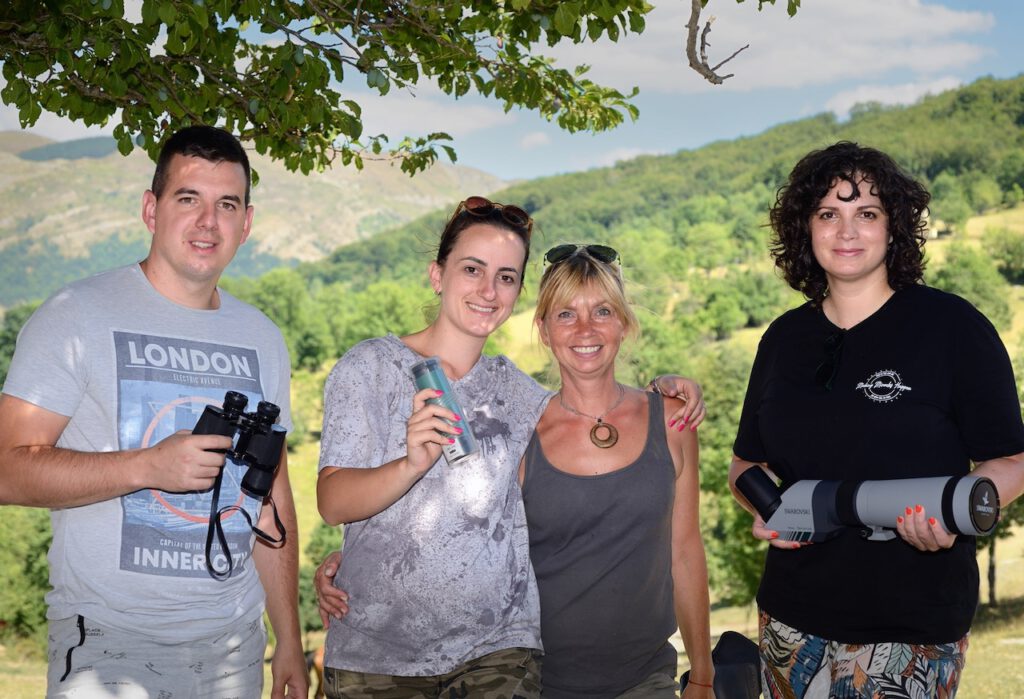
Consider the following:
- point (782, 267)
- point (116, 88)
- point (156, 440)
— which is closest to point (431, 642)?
point (156, 440)

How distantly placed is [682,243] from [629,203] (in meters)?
21.1

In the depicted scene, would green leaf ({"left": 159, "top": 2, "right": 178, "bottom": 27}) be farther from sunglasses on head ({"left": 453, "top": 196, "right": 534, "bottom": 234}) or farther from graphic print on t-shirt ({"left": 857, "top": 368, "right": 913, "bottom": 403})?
graphic print on t-shirt ({"left": 857, "top": 368, "right": 913, "bottom": 403})

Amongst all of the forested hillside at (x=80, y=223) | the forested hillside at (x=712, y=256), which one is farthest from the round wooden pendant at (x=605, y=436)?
the forested hillside at (x=80, y=223)

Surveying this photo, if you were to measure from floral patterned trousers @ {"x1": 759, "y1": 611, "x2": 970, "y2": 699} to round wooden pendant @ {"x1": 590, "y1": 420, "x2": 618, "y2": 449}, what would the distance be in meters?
0.90

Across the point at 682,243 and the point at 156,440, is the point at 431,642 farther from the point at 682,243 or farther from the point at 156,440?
the point at 682,243

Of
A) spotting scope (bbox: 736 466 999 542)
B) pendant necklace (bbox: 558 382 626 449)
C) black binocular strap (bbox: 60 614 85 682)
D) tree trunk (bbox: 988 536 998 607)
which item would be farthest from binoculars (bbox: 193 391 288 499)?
tree trunk (bbox: 988 536 998 607)

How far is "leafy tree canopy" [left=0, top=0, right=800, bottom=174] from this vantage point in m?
5.29

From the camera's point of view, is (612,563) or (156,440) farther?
(612,563)

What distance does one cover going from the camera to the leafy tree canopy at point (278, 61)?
17.4 feet

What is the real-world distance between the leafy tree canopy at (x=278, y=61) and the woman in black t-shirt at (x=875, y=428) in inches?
73.1

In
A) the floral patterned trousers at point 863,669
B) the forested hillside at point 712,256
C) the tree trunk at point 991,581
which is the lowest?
the tree trunk at point 991,581

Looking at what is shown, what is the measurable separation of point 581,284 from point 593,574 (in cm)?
109

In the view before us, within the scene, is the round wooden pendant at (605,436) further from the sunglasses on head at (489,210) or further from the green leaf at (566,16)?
the green leaf at (566,16)

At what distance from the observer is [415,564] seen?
334 cm
